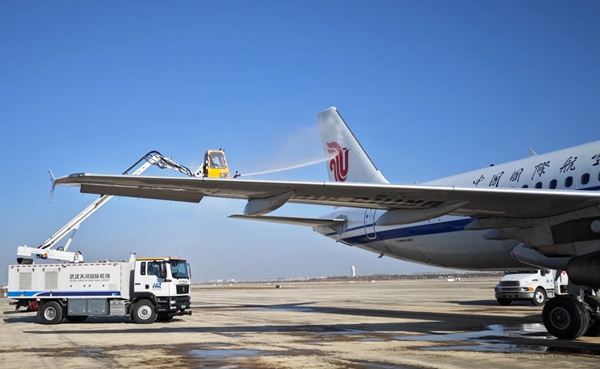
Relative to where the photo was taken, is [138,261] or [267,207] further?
[138,261]

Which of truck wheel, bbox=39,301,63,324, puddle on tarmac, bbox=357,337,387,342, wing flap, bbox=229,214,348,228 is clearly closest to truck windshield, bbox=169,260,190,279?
wing flap, bbox=229,214,348,228

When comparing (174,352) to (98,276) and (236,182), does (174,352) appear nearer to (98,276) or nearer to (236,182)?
(236,182)

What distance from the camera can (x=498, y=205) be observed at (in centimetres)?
1472

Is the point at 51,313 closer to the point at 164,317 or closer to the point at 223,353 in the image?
the point at 164,317

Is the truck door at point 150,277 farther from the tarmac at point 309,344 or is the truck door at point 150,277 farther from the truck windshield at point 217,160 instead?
the truck windshield at point 217,160

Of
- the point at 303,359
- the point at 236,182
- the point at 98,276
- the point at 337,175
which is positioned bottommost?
the point at 303,359

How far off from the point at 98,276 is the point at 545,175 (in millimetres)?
17348

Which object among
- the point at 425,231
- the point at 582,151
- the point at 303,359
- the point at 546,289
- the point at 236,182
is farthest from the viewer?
the point at 546,289

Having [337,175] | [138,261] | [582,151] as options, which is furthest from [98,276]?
[582,151]

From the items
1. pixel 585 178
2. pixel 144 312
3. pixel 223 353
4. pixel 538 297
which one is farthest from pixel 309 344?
pixel 538 297

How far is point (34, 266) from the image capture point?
25.1 metres

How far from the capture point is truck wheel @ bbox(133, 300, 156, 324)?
76.7ft

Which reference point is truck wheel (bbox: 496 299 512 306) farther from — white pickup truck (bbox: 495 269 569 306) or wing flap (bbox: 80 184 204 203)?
wing flap (bbox: 80 184 204 203)

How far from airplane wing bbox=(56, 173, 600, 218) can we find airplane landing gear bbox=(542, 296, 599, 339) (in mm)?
2434
